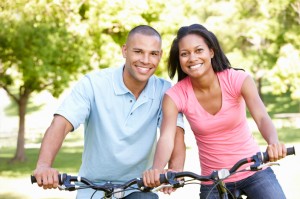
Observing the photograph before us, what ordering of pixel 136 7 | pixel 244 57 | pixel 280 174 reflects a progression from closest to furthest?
pixel 280 174
pixel 136 7
pixel 244 57

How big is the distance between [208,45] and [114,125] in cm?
83

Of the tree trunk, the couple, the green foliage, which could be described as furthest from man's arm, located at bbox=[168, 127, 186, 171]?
the tree trunk

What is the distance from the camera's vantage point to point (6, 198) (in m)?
13.8

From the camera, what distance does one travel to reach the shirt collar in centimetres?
468

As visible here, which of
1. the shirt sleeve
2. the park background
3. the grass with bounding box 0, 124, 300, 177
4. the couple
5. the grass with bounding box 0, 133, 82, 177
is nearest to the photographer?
the shirt sleeve

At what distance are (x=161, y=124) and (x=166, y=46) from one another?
55.7ft

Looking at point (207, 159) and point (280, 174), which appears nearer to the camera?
point (207, 159)

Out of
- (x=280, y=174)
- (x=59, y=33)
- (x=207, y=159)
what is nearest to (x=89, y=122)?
(x=207, y=159)

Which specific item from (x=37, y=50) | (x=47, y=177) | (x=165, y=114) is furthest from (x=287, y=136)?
(x=47, y=177)

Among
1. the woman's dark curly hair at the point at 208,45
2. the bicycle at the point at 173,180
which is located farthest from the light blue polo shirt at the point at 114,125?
the bicycle at the point at 173,180

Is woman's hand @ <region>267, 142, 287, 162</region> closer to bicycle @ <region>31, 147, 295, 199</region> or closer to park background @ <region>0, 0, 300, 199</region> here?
bicycle @ <region>31, 147, 295, 199</region>

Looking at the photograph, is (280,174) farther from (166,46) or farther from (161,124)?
(161,124)

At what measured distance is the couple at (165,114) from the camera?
4.57m

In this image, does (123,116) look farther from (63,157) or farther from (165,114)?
(63,157)
